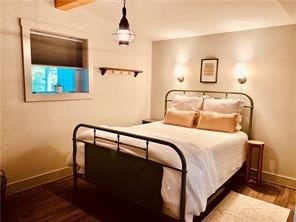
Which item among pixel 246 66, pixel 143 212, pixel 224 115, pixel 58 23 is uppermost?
pixel 58 23

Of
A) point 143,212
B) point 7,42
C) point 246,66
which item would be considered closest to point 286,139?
point 246,66

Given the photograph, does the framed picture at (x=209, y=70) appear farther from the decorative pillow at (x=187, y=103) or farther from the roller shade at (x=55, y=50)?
the roller shade at (x=55, y=50)

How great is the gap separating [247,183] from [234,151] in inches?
28.7

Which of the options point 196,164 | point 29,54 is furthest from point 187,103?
point 29,54

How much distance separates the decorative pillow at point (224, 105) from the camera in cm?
344

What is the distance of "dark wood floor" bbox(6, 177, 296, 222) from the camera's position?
95.8 inches

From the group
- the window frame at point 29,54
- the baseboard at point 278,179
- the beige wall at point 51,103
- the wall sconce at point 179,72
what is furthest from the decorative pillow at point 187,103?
the window frame at point 29,54

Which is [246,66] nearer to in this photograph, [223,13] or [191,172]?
[223,13]

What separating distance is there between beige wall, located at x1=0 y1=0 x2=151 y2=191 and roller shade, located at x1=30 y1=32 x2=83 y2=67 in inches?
8.9

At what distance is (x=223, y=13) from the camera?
10.00 ft

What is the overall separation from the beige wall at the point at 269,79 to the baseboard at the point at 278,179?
0.09 ft

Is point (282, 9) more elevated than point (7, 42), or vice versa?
point (282, 9)

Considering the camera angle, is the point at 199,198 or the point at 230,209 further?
the point at 230,209

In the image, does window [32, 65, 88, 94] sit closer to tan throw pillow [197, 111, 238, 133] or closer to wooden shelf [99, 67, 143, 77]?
wooden shelf [99, 67, 143, 77]
